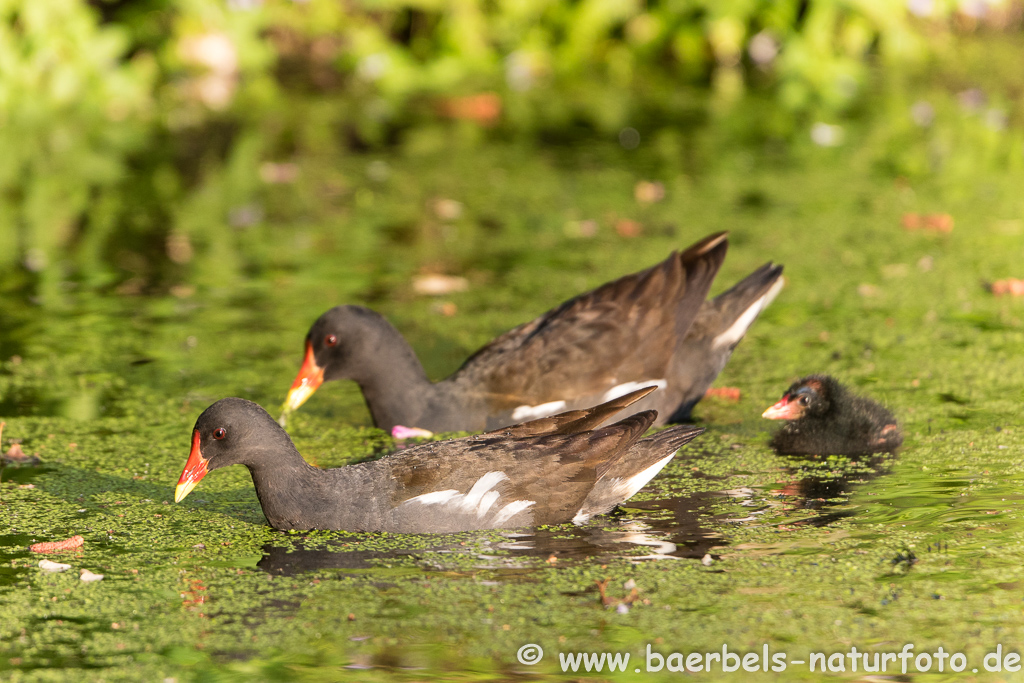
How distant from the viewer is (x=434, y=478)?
4621 millimetres

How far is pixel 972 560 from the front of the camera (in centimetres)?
436

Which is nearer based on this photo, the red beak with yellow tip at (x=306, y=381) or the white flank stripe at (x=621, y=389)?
the white flank stripe at (x=621, y=389)

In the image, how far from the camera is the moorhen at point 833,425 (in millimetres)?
5441

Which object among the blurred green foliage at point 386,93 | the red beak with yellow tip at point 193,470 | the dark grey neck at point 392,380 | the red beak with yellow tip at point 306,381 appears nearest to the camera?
the red beak with yellow tip at point 193,470

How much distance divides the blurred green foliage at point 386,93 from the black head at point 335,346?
2.62m

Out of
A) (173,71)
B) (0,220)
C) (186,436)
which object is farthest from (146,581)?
(173,71)

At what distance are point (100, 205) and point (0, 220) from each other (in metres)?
0.72

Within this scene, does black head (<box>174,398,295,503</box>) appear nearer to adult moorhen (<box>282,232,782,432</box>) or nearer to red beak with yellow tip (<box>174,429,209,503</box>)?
red beak with yellow tip (<box>174,429,209,503</box>)

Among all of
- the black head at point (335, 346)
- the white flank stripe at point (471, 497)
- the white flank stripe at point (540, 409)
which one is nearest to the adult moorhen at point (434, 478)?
the white flank stripe at point (471, 497)

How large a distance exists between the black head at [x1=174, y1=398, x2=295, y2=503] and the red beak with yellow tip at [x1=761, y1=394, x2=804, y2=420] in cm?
197

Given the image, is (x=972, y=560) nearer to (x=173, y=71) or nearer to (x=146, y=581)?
(x=146, y=581)

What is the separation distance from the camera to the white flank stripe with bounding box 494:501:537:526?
4.64 meters

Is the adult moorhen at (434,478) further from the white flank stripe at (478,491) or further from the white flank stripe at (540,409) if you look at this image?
the white flank stripe at (540,409)

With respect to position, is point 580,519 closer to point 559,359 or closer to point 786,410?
point 559,359
